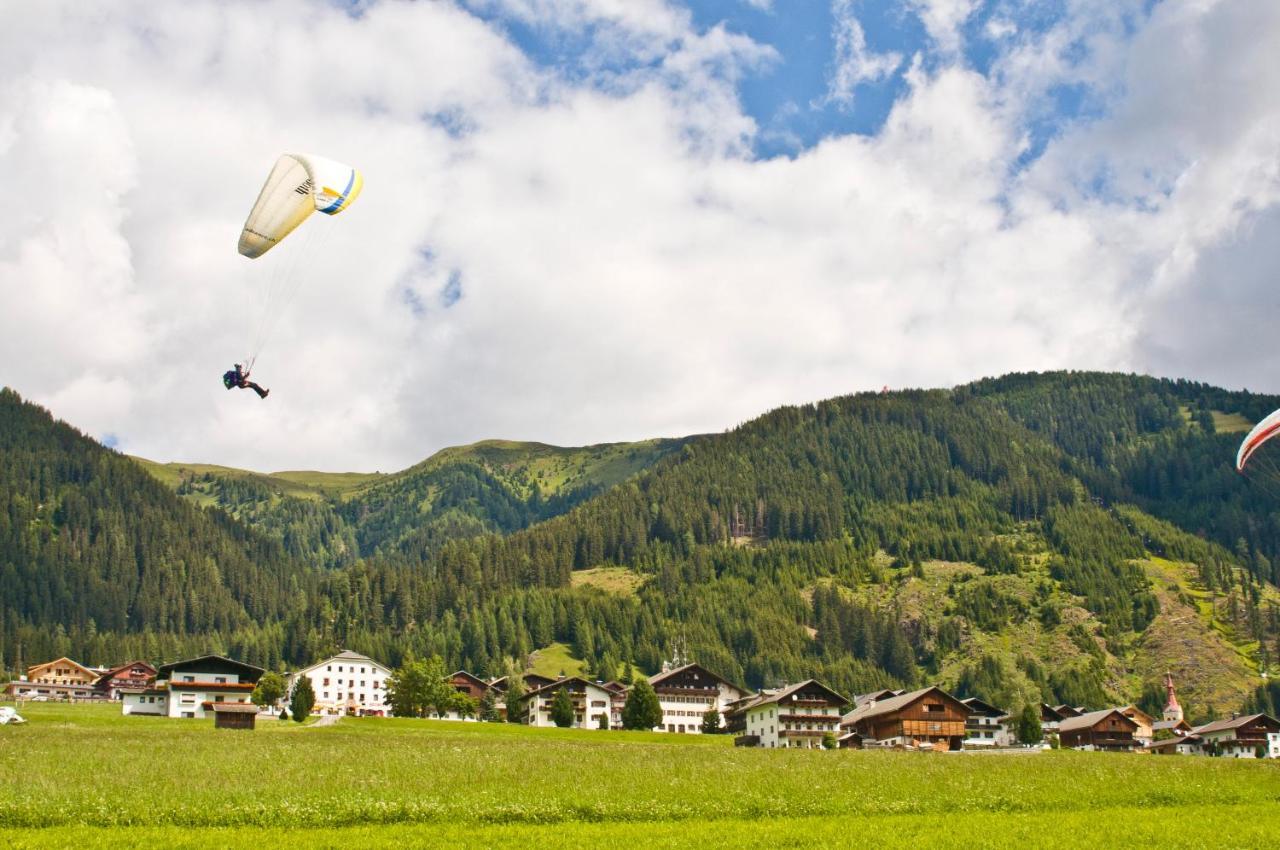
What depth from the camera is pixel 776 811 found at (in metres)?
46.0

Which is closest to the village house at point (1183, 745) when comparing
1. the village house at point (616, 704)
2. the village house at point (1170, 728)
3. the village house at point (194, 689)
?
the village house at point (1170, 728)

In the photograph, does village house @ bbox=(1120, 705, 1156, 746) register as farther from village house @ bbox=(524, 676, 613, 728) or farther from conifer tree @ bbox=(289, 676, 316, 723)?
conifer tree @ bbox=(289, 676, 316, 723)

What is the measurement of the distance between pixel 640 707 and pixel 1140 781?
240 ft

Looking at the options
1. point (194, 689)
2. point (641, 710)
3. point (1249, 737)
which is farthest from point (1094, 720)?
point (194, 689)

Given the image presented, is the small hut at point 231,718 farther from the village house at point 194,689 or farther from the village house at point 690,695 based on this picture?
the village house at point 690,695

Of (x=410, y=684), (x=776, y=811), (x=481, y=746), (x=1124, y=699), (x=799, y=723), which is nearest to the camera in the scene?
(x=776, y=811)

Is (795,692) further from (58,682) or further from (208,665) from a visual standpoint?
(58,682)

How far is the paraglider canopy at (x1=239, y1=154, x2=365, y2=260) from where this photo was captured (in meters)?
58.2

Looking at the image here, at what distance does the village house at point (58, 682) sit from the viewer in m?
179

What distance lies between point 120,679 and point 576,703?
71.4 meters

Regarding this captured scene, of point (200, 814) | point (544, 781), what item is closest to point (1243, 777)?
point (544, 781)

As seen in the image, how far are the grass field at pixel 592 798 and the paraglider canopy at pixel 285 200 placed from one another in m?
24.6

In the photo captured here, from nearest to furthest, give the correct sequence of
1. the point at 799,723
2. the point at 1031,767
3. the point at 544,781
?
1. the point at 544,781
2. the point at 1031,767
3. the point at 799,723

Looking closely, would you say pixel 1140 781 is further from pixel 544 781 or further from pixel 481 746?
pixel 481 746
